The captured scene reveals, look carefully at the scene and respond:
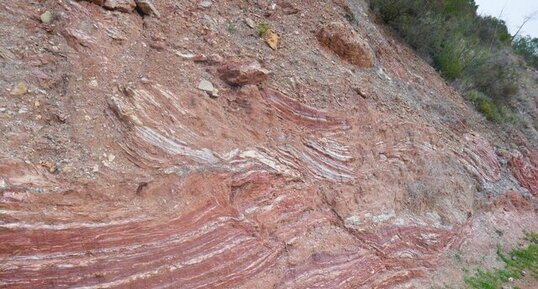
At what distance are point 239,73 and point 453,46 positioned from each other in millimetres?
9769

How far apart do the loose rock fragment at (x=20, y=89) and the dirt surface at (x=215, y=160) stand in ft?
0.05

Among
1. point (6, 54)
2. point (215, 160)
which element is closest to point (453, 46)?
point (215, 160)

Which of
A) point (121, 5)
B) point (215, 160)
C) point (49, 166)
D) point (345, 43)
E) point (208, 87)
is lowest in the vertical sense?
point (49, 166)

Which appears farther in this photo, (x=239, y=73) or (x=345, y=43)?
(x=345, y=43)

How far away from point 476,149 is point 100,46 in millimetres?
9321

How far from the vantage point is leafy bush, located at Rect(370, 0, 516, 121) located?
1285cm

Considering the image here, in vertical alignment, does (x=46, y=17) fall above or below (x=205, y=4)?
below

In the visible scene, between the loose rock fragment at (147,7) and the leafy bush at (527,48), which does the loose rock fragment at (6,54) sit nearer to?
the loose rock fragment at (147,7)

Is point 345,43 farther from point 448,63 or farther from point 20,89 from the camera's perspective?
point 20,89

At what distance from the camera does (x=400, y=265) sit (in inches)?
298

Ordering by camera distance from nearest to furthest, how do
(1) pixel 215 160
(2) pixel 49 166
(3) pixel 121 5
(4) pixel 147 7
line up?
(2) pixel 49 166, (1) pixel 215 160, (3) pixel 121 5, (4) pixel 147 7

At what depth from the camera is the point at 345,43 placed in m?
9.17

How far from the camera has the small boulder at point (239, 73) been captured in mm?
6852

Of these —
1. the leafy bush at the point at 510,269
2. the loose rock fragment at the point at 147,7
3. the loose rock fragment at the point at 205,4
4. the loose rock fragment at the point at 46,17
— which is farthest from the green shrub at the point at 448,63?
the loose rock fragment at the point at 46,17
